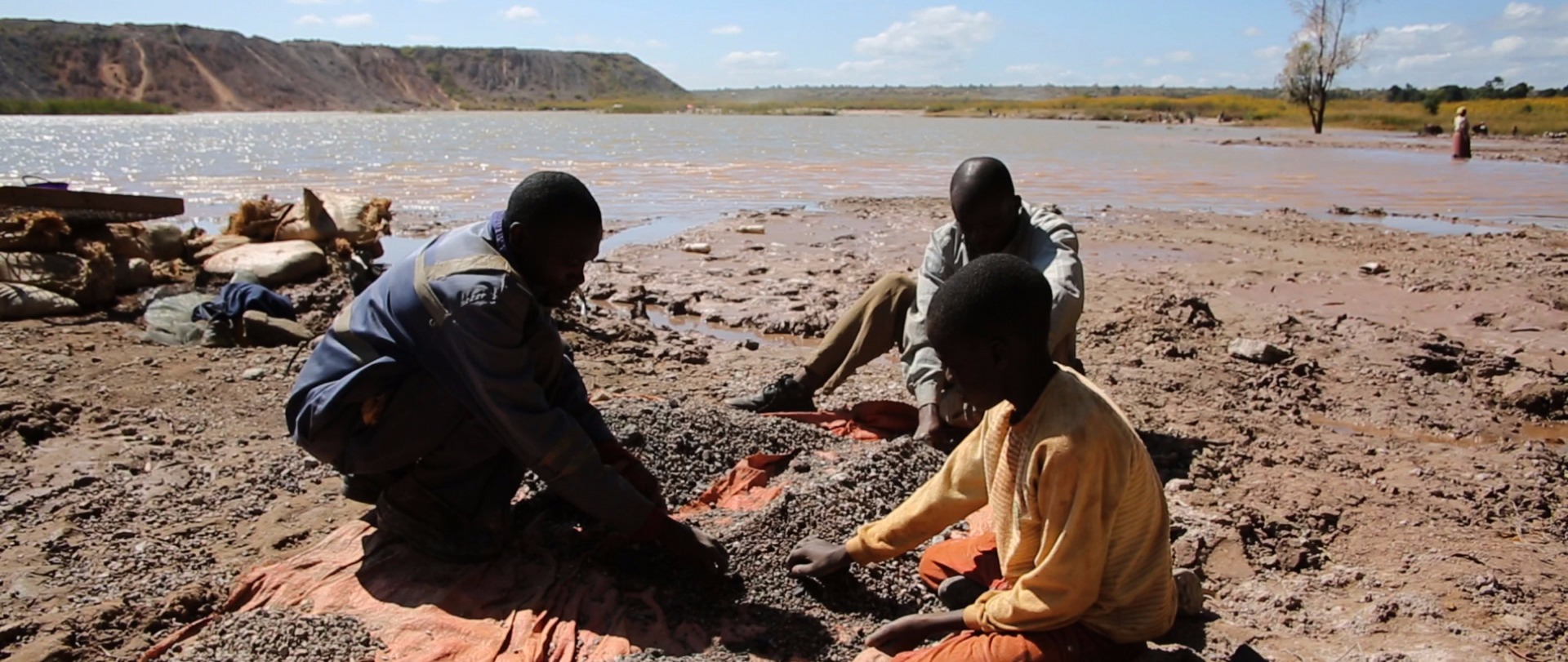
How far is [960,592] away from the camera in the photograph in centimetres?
235

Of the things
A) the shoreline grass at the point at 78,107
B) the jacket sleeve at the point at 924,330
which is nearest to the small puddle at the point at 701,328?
the jacket sleeve at the point at 924,330

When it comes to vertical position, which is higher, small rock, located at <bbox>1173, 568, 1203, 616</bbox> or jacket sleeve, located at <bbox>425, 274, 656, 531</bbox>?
jacket sleeve, located at <bbox>425, 274, 656, 531</bbox>

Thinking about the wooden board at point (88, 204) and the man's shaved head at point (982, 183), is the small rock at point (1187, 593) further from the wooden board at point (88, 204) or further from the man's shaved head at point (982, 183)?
the wooden board at point (88, 204)

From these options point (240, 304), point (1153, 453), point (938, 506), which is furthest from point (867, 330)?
point (240, 304)

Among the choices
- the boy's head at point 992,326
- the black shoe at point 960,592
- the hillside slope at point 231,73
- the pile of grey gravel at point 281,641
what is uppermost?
the hillside slope at point 231,73

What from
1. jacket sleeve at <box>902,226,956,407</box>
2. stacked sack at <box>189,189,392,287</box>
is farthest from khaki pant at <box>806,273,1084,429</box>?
stacked sack at <box>189,189,392,287</box>

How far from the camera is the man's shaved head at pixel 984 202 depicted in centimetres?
357

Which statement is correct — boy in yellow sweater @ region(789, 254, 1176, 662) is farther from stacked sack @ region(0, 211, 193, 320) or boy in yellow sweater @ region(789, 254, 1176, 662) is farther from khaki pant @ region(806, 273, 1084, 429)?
stacked sack @ region(0, 211, 193, 320)

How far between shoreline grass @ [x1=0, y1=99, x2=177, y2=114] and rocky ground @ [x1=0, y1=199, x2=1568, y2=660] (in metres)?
49.3

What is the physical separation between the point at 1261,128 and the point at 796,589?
38.5 m

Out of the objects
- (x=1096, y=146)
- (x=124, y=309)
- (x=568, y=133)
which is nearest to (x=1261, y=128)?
(x=1096, y=146)

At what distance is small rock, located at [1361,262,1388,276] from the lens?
7414 millimetres

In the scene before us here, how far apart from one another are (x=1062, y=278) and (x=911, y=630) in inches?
74.8

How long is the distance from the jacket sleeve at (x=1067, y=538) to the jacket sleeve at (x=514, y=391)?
101 centimetres
